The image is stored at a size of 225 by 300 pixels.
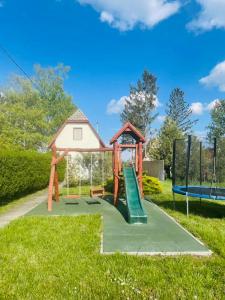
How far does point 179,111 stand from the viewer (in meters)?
48.0

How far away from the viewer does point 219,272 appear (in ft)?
14.5

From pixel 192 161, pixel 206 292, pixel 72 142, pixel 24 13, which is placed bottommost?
pixel 206 292

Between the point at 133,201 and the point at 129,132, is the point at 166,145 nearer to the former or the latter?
the point at 129,132

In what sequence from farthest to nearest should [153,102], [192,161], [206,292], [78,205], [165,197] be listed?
[153,102]
[165,197]
[192,161]
[78,205]
[206,292]

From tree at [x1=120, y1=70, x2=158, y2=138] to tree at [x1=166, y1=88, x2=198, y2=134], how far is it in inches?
223

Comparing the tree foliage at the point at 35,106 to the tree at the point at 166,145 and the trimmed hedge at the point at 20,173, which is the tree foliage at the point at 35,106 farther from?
the trimmed hedge at the point at 20,173

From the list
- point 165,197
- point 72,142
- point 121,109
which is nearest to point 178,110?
point 121,109

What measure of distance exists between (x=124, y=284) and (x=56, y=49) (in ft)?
71.7

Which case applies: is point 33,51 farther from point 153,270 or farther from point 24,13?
point 153,270

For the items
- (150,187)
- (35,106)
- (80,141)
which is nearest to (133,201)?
(150,187)

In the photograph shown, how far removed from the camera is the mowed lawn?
148 inches

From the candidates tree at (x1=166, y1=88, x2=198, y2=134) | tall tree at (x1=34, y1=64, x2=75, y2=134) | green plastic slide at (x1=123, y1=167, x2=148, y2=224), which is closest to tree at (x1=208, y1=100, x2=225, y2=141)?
tree at (x1=166, y1=88, x2=198, y2=134)

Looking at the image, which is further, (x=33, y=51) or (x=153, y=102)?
(x=153, y=102)

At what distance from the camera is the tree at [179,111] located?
156ft
